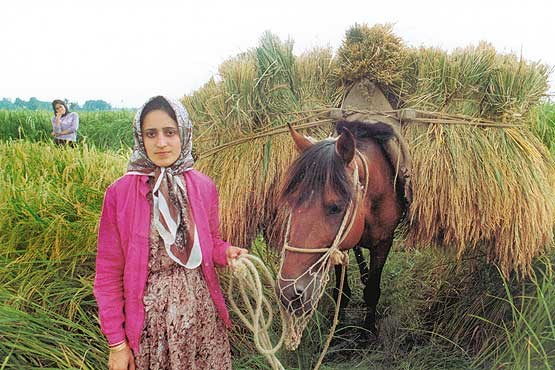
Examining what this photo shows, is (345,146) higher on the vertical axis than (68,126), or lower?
lower

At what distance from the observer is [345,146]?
6.67 ft

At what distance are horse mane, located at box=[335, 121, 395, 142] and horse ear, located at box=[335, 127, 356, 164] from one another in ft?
1.55

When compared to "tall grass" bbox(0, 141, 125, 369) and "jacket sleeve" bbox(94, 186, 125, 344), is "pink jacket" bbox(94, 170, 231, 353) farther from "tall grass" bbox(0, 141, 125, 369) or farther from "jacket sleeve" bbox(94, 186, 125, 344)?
"tall grass" bbox(0, 141, 125, 369)

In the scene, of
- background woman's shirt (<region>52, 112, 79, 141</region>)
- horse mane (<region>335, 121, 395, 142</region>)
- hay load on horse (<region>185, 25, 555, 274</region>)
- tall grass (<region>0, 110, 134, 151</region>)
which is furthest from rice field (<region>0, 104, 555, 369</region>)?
tall grass (<region>0, 110, 134, 151</region>)

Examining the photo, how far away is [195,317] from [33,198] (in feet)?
7.04

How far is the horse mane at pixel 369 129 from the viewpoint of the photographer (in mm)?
2492

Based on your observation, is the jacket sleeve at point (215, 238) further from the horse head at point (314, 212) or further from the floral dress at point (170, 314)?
the horse head at point (314, 212)

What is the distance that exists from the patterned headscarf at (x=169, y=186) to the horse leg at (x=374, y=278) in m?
1.55

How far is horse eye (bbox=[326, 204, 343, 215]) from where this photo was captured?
A: 196 cm

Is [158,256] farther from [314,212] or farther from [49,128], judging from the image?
[49,128]

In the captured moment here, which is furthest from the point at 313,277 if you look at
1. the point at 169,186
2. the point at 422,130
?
the point at 422,130

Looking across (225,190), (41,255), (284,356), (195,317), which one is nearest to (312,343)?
(284,356)

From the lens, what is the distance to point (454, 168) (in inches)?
98.5

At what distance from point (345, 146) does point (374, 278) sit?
129cm
